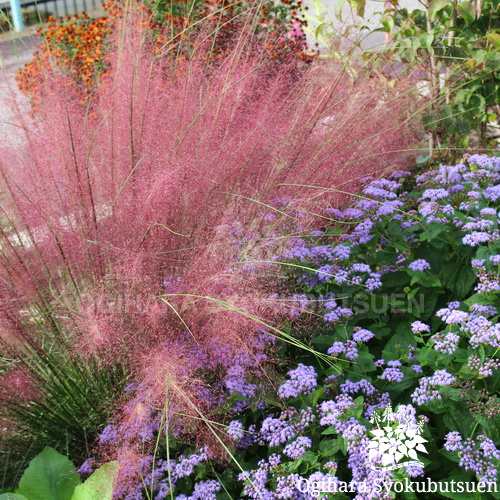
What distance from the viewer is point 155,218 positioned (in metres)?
1.67

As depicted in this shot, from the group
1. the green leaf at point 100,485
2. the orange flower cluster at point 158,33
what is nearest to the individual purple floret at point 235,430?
the green leaf at point 100,485

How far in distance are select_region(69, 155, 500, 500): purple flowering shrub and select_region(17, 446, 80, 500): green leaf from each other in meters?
0.13

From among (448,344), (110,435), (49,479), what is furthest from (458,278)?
(49,479)

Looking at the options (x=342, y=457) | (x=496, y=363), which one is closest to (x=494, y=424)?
(x=496, y=363)

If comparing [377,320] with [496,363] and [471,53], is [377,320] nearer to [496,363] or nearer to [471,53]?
[496,363]

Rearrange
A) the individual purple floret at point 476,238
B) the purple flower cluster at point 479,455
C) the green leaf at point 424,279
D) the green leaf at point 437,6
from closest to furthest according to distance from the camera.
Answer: the purple flower cluster at point 479,455 → the individual purple floret at point 476,238 → the green leaf at point 424,279 → the green leaf at point 437,6

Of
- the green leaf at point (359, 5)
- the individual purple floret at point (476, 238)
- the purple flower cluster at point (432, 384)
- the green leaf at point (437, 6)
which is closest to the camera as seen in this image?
the purple flower cluster at point (432, 384)

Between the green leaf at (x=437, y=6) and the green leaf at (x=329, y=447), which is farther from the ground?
the green leaf at (x=437, y=6)

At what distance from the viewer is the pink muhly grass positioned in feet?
4.94

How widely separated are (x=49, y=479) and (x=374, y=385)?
2.75 ft

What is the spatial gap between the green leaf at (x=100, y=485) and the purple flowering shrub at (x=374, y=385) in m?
0.07

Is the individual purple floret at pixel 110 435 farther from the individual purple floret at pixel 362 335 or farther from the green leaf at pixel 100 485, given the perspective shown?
the individual purple floret at pixel 362 335

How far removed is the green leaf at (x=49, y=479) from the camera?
1459 millimetres

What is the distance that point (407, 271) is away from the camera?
1788 millimetres
